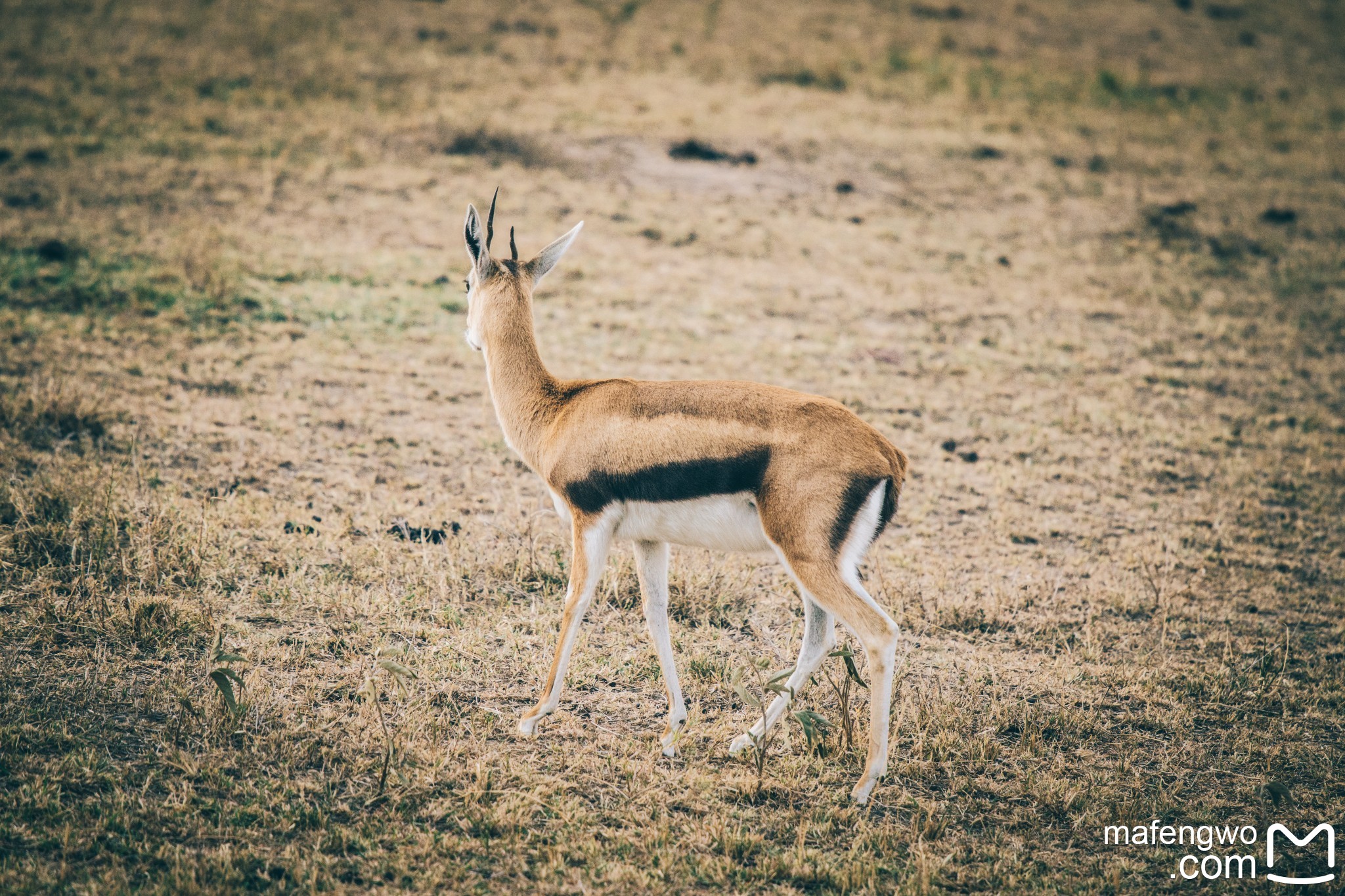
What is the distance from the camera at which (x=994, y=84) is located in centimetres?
1639

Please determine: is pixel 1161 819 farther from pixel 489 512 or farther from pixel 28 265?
pixel 28 265

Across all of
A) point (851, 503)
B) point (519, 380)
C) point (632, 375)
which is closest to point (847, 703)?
point (851, 503)

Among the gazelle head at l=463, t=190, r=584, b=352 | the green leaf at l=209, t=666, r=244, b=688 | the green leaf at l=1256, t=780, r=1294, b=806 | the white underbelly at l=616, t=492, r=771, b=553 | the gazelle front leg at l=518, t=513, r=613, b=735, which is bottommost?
the green leaf at l=1256, t=780, r=1294, b=806

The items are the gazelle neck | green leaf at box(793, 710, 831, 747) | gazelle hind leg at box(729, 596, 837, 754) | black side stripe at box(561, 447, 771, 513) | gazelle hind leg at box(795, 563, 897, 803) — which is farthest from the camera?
the gazelle neck

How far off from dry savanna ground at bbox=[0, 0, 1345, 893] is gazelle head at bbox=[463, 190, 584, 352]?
53.9 inches

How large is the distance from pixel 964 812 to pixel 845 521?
1274mm

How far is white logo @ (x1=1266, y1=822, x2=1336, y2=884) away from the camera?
3975mm

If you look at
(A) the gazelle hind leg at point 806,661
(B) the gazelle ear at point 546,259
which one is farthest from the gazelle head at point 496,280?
(A) the gazelle hind leg at point 806,661

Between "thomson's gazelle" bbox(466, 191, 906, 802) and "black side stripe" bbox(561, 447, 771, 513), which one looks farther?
"black side stripe" bbox(561, 447, 771, 513)

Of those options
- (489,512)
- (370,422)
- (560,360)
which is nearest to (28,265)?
(370,422)

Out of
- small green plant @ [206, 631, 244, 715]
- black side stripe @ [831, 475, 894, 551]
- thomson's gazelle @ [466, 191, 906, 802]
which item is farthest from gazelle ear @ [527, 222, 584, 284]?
small green plant @ [206, 631, 244, 715]

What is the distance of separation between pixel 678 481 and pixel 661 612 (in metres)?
0.69

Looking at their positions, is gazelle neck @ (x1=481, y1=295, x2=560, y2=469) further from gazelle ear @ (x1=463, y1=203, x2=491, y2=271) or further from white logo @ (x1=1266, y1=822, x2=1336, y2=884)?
white logo @ (x1=1266, y1=822, x2=1336, y2=884)

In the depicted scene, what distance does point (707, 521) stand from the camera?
4.16 meters
